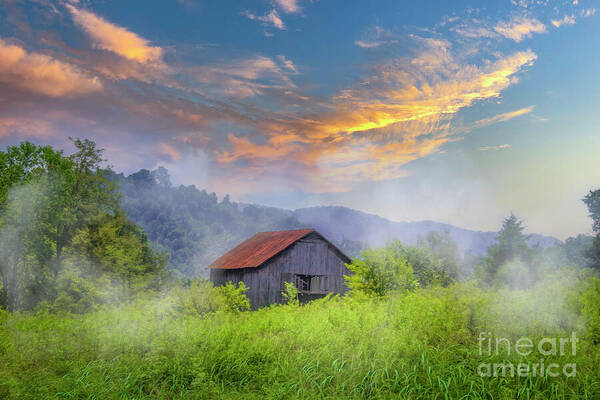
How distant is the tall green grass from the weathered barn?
19.4m

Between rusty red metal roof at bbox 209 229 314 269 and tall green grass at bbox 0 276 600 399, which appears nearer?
tall green grass at bbox 0 276 600 399

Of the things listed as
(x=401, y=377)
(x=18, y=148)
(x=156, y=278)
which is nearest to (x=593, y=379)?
(x=401, y=377)

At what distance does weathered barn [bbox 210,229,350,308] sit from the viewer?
29953 mm

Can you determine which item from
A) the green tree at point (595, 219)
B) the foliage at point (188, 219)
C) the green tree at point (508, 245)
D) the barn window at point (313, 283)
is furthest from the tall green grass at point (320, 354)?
the foliage at point (188, 219)

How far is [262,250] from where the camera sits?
3309 cm

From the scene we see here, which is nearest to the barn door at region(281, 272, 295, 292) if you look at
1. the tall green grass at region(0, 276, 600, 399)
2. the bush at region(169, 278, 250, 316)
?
the bush at region(169, 278, 250, 316)

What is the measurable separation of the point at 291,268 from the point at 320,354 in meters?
→ 22.9

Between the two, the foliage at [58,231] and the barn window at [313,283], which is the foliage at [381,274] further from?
the barn window at [313,283]

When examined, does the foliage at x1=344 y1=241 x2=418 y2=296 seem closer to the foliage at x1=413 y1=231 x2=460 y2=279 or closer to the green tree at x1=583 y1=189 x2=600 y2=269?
the green tree at x1=583 y1=189 x2=600 y2=269

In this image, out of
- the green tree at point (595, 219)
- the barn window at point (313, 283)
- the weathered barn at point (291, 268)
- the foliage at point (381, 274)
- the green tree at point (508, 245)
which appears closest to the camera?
the foliage at point (381, 274)

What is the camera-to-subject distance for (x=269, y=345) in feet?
28.9

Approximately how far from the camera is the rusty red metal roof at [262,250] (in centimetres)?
3053
